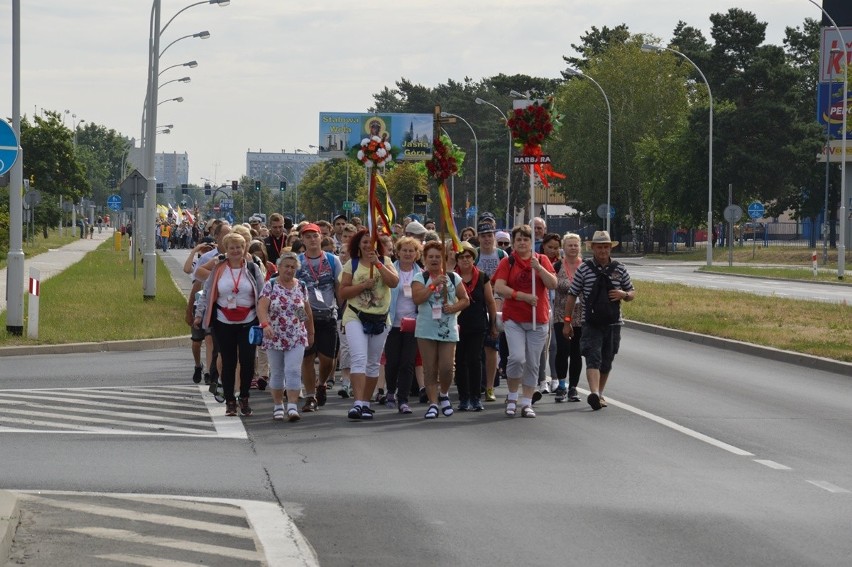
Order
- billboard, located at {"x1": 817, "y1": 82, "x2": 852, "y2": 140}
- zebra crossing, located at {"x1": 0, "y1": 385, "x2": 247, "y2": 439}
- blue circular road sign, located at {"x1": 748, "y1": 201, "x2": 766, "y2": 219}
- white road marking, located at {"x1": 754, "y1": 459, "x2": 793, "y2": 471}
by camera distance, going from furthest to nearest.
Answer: billboard, located at {"x1": 817, "y1": 82, "x2": 852, "y2": 140}, blue circular road sign, located at {"x1": 748, "y1": 201, "x2": 766, "y2": 219}, zebra crossing, located at {"x1": 0, "y1": 385, "x2": 247, "y2": 439}, white road marking, located at {"x1": 754, "y1": 459, "x2": 793, "y2": 471}

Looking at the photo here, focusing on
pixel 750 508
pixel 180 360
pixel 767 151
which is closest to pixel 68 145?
pixel 767 151

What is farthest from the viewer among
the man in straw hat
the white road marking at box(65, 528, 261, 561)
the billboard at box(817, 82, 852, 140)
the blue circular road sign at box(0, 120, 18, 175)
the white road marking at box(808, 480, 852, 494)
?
the billboard at box(817, 82, 852, 140)

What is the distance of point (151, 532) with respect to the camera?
8094 mm

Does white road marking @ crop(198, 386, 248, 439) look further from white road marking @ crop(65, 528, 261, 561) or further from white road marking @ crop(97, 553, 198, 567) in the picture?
white road marking @ crop(97, 553, 198, 567)

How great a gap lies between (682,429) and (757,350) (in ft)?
30.7

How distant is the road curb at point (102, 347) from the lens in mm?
21109

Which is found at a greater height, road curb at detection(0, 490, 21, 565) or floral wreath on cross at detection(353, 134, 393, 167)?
floral wreath on cross at detection(353, 134, 393, 167)

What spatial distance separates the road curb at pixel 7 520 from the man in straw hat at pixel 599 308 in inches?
278

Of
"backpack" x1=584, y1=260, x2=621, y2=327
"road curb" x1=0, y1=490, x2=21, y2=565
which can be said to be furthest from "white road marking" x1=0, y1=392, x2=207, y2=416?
"road curb" x1=0, y1=490, x2=21, y2=565

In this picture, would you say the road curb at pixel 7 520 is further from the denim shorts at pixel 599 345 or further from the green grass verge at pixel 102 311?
the green grass verge at pixel 102 311

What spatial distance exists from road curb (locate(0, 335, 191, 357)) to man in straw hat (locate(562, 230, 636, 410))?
9482 millimetres

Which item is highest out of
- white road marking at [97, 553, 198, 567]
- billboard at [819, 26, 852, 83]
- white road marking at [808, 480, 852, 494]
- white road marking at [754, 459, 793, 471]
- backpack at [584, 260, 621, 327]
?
billboard at [819, 26, 852, 83]

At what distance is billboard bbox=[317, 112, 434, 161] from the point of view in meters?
93.5

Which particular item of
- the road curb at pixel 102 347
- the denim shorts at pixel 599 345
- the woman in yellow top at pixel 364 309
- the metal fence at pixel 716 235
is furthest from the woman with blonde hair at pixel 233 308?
the metal fence at pixel 716 235
